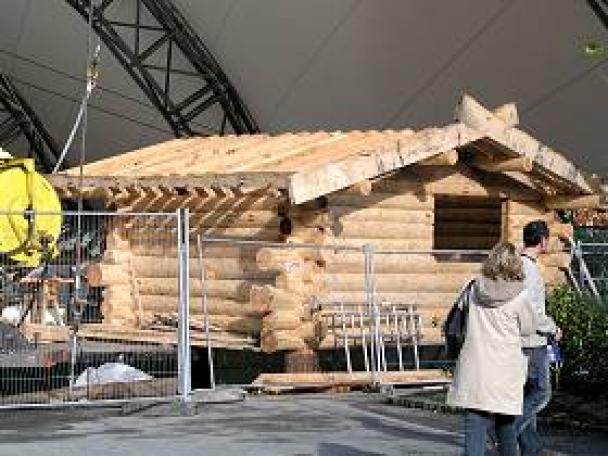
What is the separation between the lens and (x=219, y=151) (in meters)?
16.5

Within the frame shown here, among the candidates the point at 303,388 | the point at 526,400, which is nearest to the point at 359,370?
the point at 303,388

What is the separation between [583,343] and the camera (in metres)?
10.6

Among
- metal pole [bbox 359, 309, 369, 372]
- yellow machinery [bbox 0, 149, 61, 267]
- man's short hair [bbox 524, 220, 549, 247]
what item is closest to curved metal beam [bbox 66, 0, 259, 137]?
yellow machinery [bbox 0, 149, 61, 267]

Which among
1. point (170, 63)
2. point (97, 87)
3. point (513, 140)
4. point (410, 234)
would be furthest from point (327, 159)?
point (97, 87)

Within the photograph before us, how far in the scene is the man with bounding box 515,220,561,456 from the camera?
7316 millimetres

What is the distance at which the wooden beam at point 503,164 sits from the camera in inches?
592

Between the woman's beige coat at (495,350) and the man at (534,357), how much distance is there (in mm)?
263

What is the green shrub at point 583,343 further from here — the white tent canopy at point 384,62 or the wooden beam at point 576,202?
the white tent canopy at point 384,62

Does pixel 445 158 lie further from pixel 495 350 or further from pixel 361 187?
pixel 495 350

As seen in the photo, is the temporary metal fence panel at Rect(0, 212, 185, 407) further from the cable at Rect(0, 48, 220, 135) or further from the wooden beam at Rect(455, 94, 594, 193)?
the cable at Rect(0, 48, 220, 135)

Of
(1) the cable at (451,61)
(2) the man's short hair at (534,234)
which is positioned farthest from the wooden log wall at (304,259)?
(2) the man's short hair at (534,234)

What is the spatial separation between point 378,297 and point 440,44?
29.6ft

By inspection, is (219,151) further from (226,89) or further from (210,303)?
(226,89)

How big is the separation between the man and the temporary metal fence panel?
4.53m
